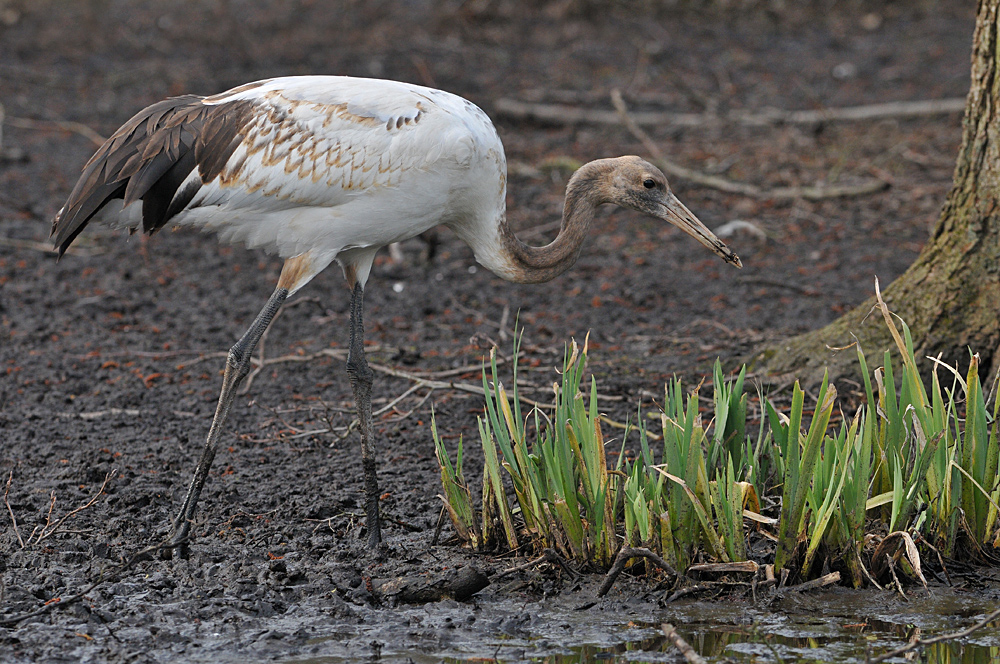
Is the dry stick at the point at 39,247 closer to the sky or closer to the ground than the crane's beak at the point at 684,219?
closer to the ground

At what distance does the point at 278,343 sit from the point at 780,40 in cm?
990

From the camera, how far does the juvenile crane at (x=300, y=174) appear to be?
448 cm

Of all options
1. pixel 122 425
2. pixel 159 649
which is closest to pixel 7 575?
pixel 159 649

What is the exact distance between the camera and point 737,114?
433 inches

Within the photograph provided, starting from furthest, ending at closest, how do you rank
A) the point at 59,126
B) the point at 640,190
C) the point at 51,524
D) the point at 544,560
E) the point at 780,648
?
the point at 59,126 → the point at 640,190 → the point at 51,524 → the point at 544,560 → the point at 780,648

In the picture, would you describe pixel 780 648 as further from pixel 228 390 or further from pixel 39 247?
pixel 39 247

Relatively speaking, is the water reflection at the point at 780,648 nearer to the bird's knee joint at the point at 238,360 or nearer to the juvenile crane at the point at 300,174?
the juvenile crane at the point at 300,174

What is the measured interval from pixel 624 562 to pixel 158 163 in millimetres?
2396

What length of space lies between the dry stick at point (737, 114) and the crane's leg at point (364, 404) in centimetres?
654

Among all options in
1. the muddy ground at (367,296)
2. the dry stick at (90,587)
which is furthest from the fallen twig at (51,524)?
the dry stick at (90,587)

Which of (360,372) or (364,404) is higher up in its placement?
(360,372)

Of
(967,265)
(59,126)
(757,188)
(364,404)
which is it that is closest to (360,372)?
(364,404)

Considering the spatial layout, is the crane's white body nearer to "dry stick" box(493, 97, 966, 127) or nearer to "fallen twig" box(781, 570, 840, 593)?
"fallen twig" box(781, 570, 840, 593)

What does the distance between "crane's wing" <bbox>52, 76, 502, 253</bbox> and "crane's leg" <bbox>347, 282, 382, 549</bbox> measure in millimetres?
520
